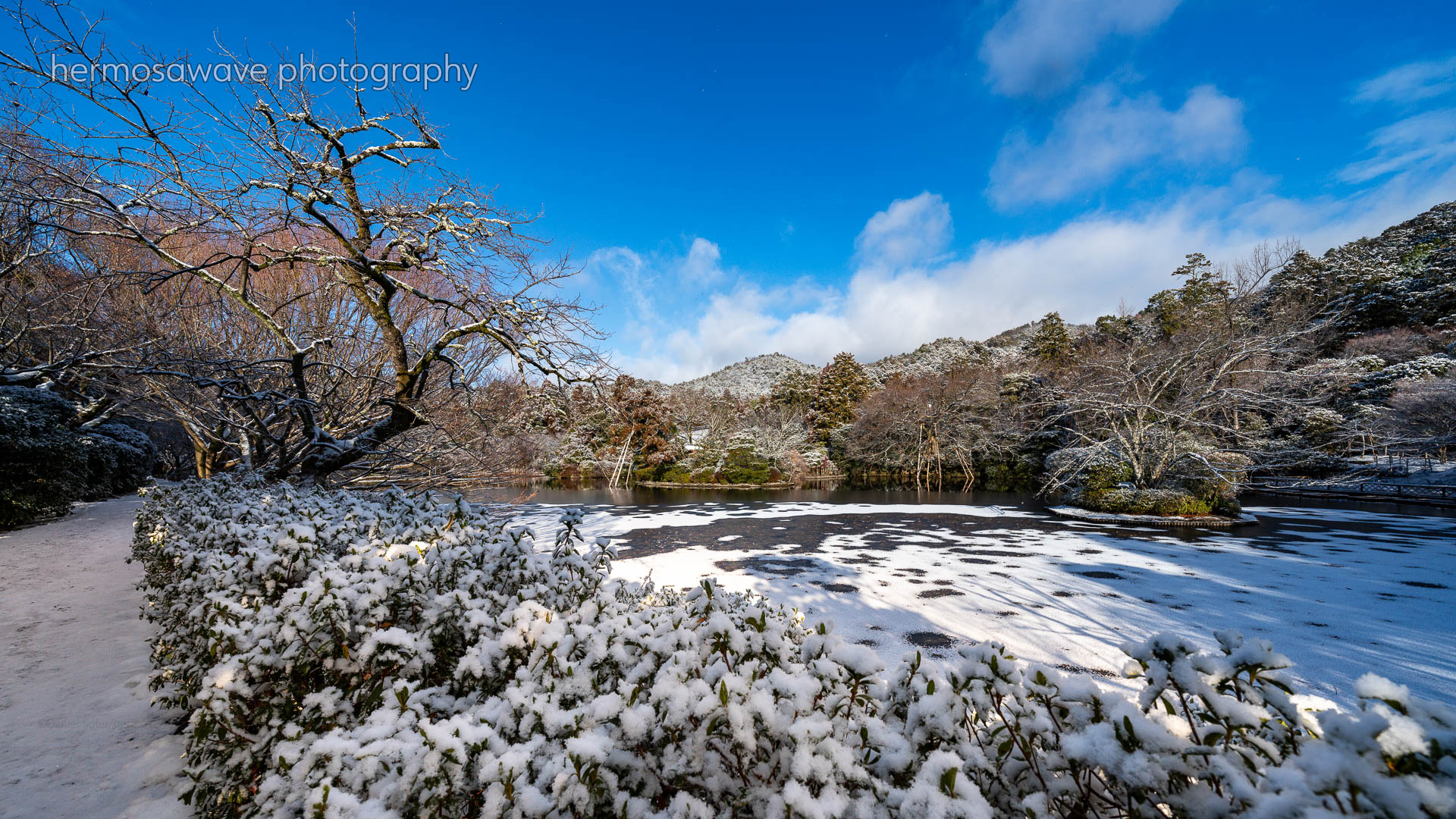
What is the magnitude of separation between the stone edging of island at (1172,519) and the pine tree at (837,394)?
19.1 m

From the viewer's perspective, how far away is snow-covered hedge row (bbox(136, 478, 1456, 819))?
0.84 meters

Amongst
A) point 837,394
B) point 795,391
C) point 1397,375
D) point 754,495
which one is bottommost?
point 754,495

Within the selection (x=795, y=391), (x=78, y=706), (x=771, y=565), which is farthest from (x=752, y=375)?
(x=78, y=706)

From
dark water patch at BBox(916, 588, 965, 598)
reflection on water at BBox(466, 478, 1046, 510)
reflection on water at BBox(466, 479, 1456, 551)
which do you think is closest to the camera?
dark water patch at BBox(916, 588, 965, 598)

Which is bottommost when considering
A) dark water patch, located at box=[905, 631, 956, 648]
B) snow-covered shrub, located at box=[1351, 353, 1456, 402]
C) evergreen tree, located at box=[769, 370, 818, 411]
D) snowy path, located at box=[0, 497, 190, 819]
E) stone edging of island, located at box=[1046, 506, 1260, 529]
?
stone edging of island, located at box=[1046, 506, 1260, 529]

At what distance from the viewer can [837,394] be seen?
1272 inches

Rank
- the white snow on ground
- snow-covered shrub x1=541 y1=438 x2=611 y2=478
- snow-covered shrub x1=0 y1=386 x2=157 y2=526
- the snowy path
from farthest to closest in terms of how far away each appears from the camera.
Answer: snow-covered shrub x1=541 y1=438 x2=611 y2=478
snow-covered shrub x1=0 y1=386 x2=157 y2=526
the white snow on ground
the snowy path

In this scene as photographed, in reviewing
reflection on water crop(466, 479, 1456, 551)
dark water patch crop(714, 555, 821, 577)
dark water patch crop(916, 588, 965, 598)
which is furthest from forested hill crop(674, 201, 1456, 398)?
dark water patch crop(714, 555, 821, 577)

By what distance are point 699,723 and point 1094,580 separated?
629 centimetres

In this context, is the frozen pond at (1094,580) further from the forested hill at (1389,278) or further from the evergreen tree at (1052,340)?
the evergreen tree at (1052,340)

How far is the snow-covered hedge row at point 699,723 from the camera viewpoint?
838 mm

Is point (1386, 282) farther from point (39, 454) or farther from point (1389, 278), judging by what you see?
point (39, 454)

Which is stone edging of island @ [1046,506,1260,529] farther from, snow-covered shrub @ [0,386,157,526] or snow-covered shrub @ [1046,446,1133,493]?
snow-covered shrub @ [0,386,157,526]

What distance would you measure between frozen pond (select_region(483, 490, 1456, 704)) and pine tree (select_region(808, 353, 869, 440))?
19995mm
